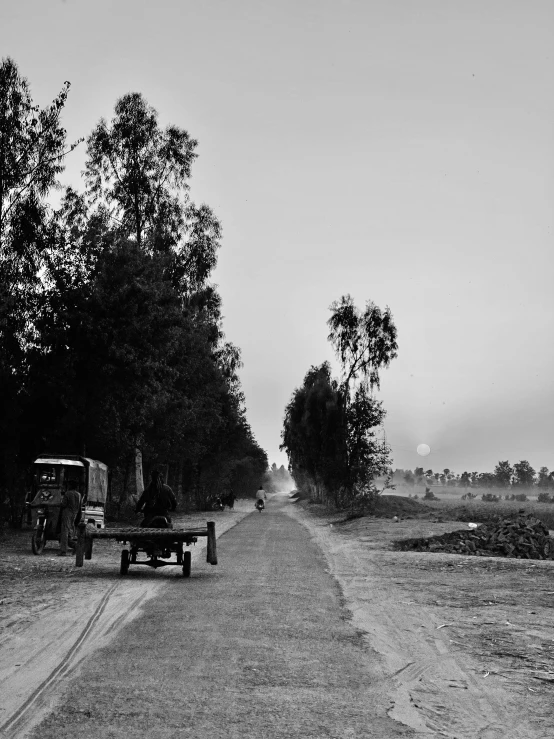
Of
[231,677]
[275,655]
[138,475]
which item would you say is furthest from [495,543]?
[138,475]

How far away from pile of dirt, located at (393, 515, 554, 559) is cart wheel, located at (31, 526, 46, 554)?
10.3m

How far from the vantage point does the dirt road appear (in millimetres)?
5555

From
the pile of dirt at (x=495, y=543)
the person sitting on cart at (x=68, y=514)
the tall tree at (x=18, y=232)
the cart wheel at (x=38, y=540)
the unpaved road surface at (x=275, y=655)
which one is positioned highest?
the tall tree at (x=18, y=232)

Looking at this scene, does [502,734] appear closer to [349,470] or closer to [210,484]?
[349,470]

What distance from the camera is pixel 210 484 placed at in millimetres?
61469

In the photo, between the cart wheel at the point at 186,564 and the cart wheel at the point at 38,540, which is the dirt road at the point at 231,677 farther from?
the cart wheel at the point at 38,540

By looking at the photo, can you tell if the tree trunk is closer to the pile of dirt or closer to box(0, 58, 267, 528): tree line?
box(0, 58, 267, 528): tree line

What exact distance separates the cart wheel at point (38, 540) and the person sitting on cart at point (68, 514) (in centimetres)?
63

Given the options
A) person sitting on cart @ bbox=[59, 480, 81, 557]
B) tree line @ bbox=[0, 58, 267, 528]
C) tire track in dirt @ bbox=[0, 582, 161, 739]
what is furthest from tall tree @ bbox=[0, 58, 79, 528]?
tire track in dirt @ bbox=[0, 582, 161, 739]

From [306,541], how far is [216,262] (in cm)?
2070

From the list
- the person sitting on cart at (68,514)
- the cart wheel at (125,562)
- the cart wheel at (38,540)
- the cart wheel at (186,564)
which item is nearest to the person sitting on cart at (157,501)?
the cart wheel at (125,562)

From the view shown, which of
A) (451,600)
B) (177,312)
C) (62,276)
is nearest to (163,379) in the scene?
(177,312)

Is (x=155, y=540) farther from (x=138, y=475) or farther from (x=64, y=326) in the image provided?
(x=138, y=475)

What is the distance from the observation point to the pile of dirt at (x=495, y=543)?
902 inches
